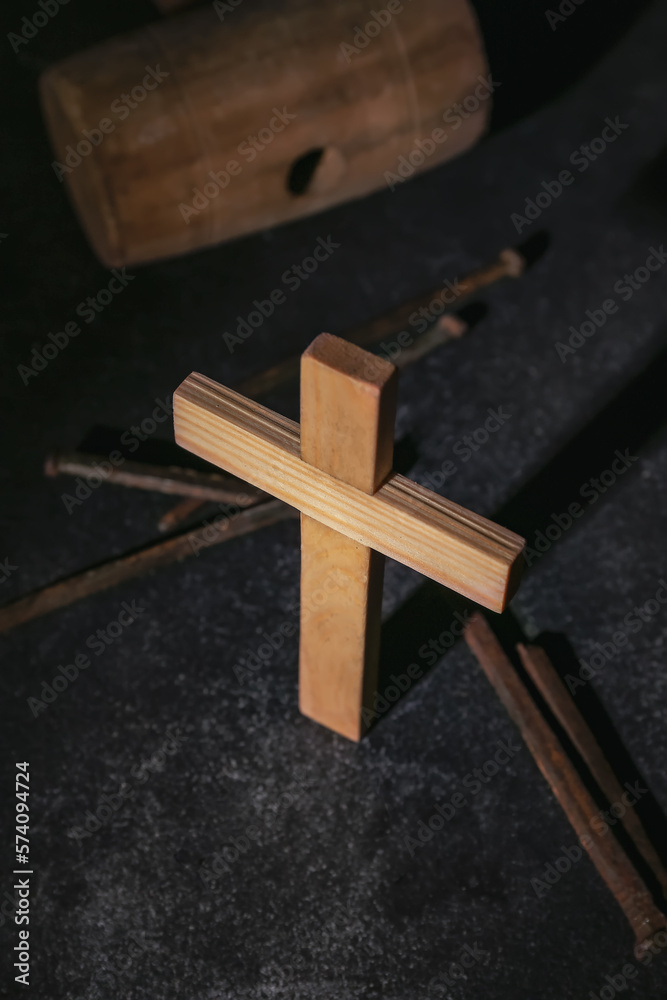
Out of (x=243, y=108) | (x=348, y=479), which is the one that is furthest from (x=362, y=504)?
(x=243, y=108)

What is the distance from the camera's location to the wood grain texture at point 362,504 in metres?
2.87

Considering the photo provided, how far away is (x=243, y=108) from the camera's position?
17.1ft

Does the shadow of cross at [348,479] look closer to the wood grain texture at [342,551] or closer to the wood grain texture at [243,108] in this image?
the wood grain texture at [342,551]

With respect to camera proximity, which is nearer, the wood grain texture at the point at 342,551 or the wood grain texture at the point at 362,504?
the wood grain texture at the point at 342,551

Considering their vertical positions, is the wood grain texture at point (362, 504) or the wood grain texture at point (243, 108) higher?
the wood grain texture at point (362, 504)

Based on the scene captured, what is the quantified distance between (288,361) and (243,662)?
147cm

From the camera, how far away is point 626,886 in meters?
3.67

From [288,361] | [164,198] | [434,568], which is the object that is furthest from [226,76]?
[434,568]

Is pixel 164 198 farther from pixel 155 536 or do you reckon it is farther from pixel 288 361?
pixel 155 536

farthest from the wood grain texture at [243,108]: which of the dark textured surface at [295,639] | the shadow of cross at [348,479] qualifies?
the shadow of cross at [348,479]

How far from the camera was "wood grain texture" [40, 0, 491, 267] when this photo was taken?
518cm

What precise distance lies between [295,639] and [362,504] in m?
1.54

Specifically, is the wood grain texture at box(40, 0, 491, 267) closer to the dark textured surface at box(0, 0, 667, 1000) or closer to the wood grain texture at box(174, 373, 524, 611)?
the dark textured surface at box(0, 0, 667, 1000)

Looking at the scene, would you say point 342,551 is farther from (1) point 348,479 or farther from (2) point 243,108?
(2) point 243,108
